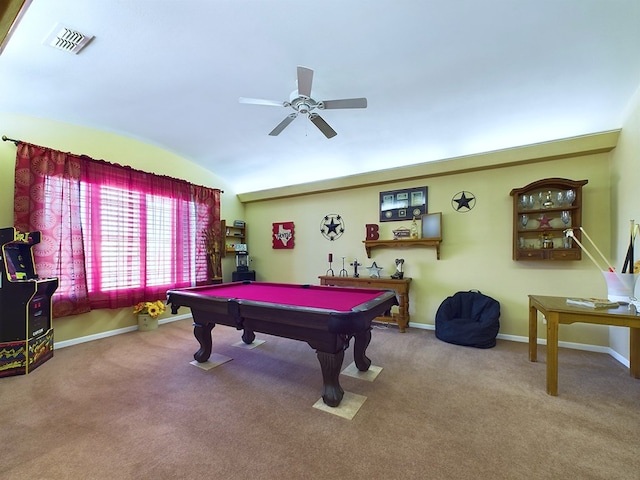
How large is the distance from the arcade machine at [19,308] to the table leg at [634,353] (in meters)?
5.73

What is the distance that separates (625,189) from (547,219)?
28.0 inches

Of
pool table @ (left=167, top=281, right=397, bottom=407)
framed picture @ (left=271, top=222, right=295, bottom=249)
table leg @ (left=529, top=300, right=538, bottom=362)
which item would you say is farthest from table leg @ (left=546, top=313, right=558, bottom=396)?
framed picture @ (left=271, top=222, right=295, bottom=249)

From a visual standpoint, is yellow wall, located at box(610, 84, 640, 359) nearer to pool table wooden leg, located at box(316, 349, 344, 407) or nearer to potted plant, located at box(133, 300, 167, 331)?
pool table wooden leg, located at box(316, 349, 344, 407)

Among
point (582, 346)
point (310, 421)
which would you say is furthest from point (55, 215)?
point (582, 346)

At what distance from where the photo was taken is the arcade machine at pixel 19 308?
257 centimetres

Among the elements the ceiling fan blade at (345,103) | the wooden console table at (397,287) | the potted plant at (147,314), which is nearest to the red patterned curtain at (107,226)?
the potted plant at (147,314)

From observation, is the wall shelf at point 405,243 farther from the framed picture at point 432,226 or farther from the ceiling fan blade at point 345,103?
the ceiling fan blade at point 345,103

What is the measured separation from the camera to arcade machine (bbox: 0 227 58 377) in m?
2.57

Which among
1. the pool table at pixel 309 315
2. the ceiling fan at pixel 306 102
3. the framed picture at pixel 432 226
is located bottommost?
the pool table at pixel 309 315

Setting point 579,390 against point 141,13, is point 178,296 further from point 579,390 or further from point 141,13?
point 579,390

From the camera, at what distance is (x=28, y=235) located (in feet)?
8.96

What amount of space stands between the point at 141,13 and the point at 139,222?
9.55ft

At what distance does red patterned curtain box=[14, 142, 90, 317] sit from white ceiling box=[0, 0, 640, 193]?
58 centimetres

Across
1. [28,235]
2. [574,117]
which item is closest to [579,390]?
[574,117]
